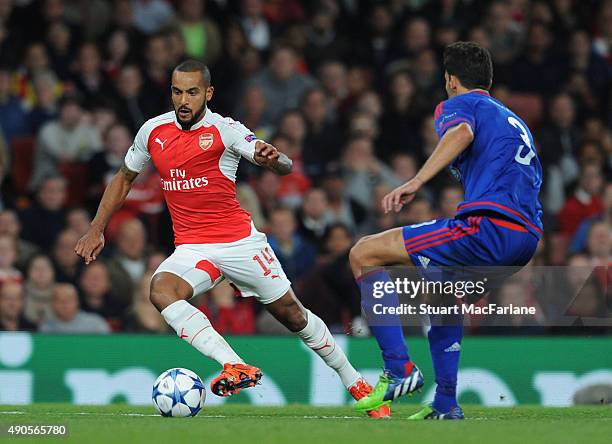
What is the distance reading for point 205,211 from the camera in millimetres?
8914

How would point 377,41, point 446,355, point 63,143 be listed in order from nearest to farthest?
point 446,355 < point 63,143 < point 377,41

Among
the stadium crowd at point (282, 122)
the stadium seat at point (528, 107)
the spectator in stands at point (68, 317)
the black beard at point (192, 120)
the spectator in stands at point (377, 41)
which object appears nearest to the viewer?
the black beard at point (192, 120)

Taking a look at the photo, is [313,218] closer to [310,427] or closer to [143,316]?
[143,316]

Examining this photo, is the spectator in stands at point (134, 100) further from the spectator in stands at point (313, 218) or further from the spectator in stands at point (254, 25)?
the spectator in stands at point (313, 218)

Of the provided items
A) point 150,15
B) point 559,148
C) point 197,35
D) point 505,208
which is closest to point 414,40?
point 559,148

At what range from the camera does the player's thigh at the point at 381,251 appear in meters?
7.84

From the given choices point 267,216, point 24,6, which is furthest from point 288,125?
point 24,6

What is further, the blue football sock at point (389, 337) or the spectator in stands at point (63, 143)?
the spectator in stands at point (63, 143)

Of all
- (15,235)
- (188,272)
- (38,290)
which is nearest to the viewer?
(188,272)

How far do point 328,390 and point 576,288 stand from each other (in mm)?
2252

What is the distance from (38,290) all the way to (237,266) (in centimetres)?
389

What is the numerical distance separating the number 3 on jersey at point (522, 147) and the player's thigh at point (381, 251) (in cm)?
82

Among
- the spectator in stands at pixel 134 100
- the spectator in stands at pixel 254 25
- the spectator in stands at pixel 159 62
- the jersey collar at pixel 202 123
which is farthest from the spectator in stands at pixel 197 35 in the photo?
the jersey collar at pixel 202 123

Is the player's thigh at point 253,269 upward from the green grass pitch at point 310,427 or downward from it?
upward
